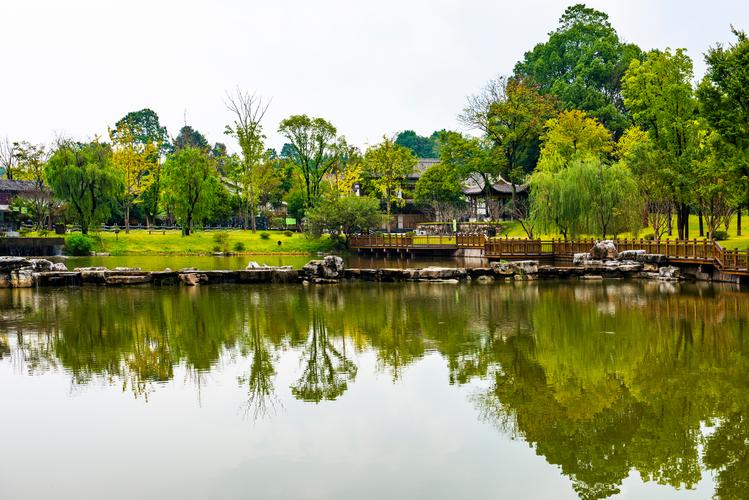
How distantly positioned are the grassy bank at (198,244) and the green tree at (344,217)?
1627 mm

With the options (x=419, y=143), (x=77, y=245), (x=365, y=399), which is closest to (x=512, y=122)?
(x=77, y=245)

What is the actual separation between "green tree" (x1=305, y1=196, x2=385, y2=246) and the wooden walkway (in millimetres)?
1213

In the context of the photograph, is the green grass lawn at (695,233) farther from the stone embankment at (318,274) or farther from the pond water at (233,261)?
the pond water at (233,261)

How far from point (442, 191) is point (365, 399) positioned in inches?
2296

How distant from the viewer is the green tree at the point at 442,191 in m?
69.1

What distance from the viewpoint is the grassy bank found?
5428 centimetres

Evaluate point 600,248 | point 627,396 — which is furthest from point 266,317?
point 600,248

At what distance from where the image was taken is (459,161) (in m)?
71.0

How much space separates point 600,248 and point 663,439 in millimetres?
28535

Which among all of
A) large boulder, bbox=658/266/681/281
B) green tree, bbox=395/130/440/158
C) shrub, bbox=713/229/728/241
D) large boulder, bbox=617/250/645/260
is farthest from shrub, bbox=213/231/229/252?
green tree, bbox=395/130/440/158

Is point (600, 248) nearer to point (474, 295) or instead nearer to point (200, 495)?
point (474, 295)

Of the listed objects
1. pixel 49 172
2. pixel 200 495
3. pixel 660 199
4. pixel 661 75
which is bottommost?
pixel 200 495

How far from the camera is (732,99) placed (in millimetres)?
29906

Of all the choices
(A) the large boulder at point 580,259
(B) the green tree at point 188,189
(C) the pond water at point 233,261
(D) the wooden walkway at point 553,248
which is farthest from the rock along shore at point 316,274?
(B) the green tree at point 188,189
